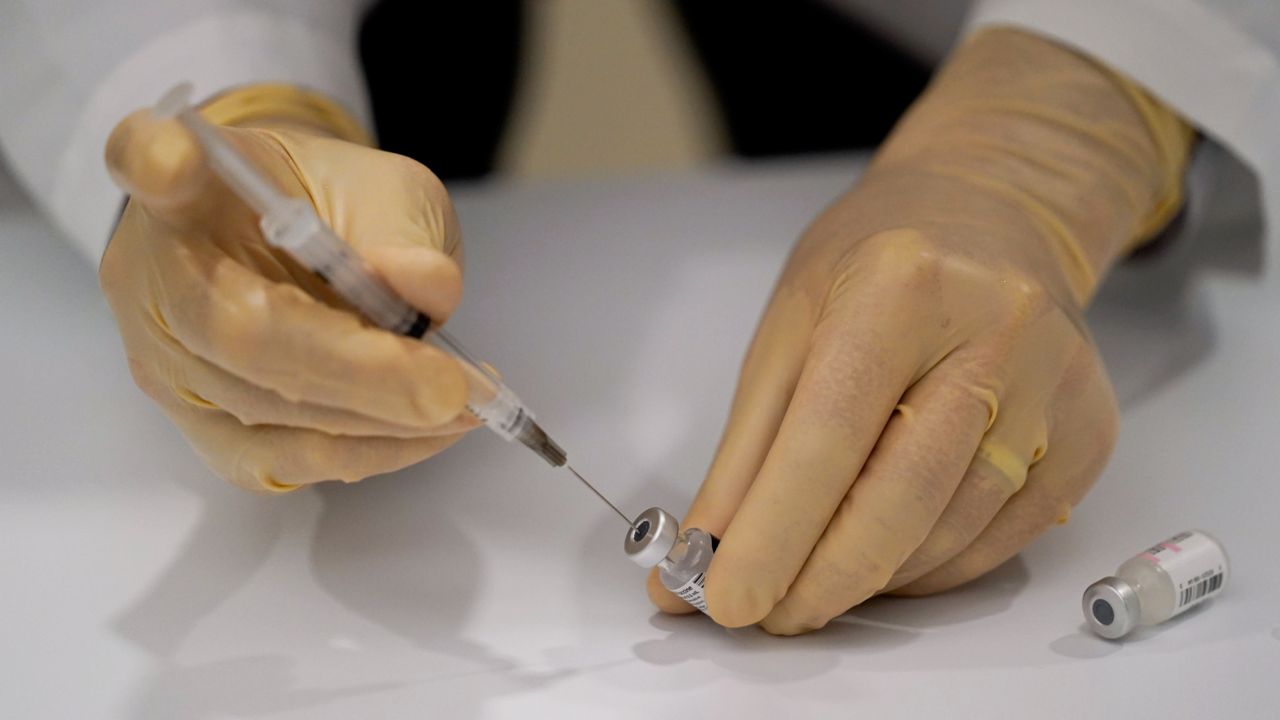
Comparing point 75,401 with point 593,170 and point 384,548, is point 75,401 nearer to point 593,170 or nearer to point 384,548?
point 384,548

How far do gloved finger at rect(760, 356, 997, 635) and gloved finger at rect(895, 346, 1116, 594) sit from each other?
73mm

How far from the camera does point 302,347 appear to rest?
68 centimetres

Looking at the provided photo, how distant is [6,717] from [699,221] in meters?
0.93

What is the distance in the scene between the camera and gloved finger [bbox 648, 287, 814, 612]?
2.79 ft

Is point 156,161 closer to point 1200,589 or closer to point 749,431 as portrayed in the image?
point 749,431

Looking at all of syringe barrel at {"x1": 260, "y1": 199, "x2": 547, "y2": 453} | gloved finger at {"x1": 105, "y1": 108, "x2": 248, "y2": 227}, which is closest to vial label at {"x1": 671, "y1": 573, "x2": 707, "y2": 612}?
syringe barrel at {"x1": 260, "y1": 199, "x2": 547, "y2": 453}

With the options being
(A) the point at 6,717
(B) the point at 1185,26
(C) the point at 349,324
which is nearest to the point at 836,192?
(B) the point at 1185,26

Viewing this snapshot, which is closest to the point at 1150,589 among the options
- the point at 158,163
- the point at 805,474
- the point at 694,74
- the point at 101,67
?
the point at 805,474

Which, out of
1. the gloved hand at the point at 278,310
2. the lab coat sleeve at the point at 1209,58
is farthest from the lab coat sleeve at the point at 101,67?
the lab coat sleeve at the point at 1209,58

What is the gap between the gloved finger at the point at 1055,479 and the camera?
2.81ft

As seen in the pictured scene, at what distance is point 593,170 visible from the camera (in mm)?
2768

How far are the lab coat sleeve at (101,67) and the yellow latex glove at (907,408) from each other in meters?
0.55

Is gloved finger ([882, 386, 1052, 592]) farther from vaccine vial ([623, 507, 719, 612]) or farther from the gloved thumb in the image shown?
the gloved thumb

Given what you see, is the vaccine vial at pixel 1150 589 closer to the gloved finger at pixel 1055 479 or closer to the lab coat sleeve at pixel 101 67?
the gloved finger at pixel 1055 479
